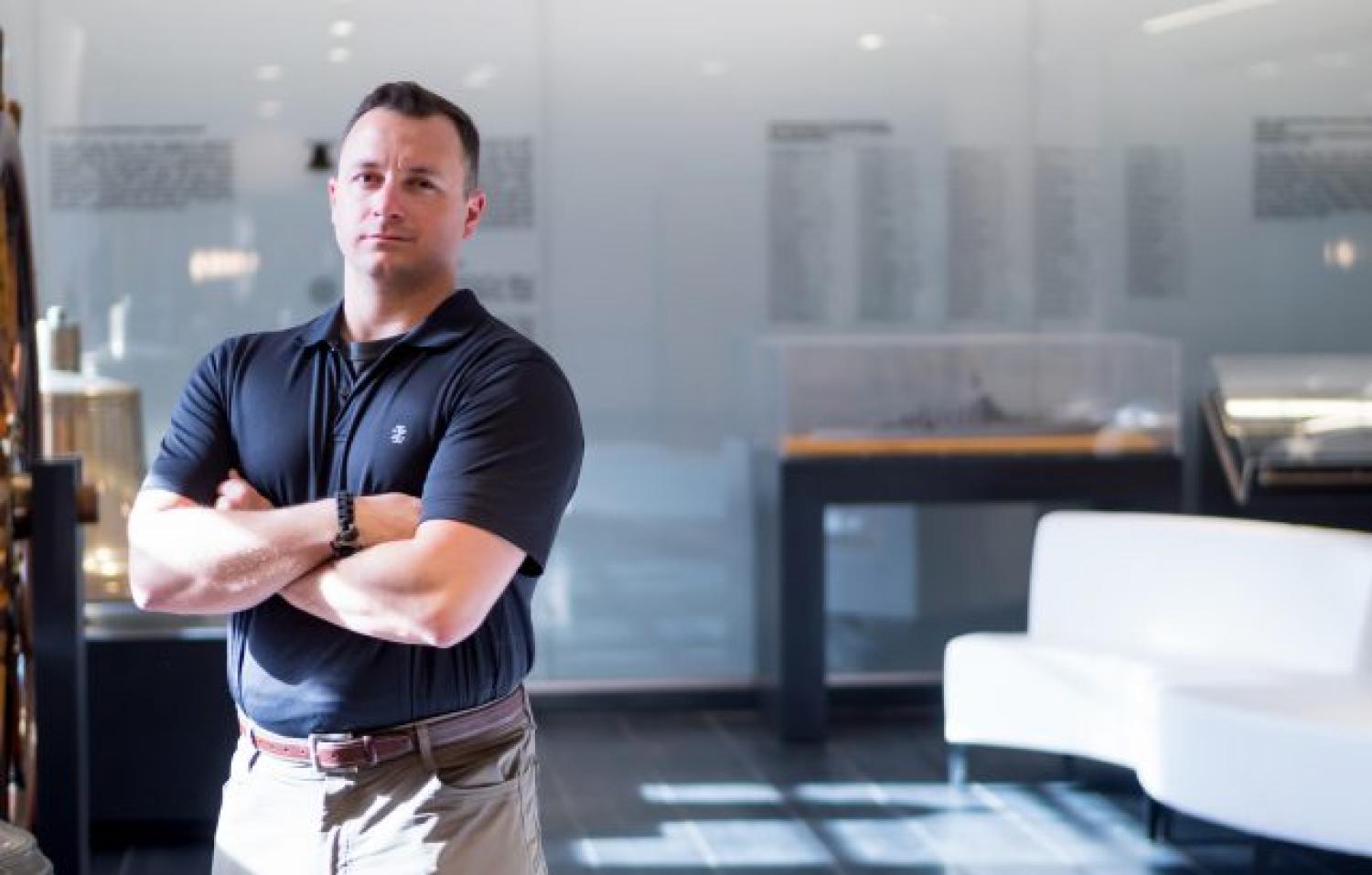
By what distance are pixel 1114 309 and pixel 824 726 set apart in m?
2.21

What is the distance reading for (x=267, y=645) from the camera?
129 inches

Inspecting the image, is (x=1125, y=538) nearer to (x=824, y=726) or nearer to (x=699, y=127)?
(x=824, y=726)

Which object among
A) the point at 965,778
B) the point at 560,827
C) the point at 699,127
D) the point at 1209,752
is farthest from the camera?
the point at 699,127

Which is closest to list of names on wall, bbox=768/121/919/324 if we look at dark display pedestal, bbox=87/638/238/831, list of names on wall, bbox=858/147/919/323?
list of names on wall, bbox=858/147/919/323

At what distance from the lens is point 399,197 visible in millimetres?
3238

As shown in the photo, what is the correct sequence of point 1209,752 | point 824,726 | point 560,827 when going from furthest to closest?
point 824,726
point 560,827
point 1209,752

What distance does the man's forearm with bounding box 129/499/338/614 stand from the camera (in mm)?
3258

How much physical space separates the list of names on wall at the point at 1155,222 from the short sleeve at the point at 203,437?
670 centimetres

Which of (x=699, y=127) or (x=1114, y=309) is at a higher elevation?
(x=699, y=127)


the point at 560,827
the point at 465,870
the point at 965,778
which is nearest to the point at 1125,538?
the point at 965,778

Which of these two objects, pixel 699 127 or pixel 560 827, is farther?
pixel 699 127

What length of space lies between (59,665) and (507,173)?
438cm

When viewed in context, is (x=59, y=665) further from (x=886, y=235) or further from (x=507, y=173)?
(x=886, y=235)

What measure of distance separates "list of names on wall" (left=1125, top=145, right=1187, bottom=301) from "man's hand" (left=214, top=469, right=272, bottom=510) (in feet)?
22.2
